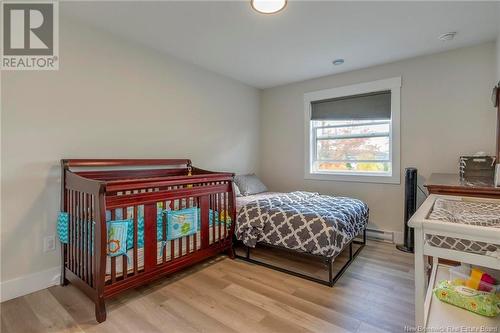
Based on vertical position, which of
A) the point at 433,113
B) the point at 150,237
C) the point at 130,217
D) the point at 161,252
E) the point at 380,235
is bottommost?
the point at 380,235

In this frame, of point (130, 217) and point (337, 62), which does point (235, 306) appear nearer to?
point (130, 217)

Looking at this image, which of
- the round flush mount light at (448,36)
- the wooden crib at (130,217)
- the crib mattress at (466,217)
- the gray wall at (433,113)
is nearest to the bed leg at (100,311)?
the wooden crib at (130,217)

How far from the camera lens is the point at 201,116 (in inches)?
129

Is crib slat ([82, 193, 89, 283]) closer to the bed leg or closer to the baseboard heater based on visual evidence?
the bed leg

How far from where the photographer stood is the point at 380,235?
10.4 ft

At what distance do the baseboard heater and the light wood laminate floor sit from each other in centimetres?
84

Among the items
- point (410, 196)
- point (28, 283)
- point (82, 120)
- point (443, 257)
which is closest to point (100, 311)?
point (28, 283)

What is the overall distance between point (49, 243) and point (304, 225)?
2.13m

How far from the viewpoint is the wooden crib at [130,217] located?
163 cm

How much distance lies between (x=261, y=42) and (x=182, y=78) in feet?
3.50

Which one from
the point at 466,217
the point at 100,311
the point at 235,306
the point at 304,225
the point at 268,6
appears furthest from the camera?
the point at 304,225

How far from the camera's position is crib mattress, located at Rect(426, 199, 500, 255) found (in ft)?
3.44

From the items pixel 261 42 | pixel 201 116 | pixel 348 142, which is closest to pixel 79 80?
pixel 201 116

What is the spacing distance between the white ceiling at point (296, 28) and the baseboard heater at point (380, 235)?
2.11 metres
